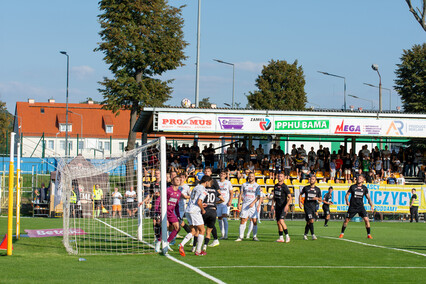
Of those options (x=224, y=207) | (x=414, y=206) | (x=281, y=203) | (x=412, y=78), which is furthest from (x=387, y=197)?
(x=412, y=78)

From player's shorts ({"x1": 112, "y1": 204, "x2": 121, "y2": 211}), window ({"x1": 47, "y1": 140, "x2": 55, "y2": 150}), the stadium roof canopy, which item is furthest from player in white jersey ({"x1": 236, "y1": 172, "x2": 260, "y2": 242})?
window ({"x1": 47, "y1": 140, "x2": 55, "y2": 150})

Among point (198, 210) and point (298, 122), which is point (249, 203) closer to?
point (198, 210)

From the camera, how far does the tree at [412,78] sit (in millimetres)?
64125

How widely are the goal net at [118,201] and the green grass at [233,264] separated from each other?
125cm

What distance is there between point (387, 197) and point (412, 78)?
113 feet

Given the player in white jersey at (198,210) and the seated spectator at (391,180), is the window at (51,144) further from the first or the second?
the player in white jersey at (198,210)

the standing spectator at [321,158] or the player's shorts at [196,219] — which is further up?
the standing spectator at [321,158]

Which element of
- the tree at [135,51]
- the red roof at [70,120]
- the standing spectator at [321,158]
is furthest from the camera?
the red roof at [70,120]

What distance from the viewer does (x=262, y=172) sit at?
37281 millimetres

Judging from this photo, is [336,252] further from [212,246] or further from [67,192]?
[67,192]

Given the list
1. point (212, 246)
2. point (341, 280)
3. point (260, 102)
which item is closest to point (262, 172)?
point (212, 246)

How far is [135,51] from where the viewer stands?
1791 inches

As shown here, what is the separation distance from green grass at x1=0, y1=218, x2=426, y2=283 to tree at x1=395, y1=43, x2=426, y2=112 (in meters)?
49.7

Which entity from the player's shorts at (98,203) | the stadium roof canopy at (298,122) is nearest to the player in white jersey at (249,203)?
the player's shorts at (98,203)
